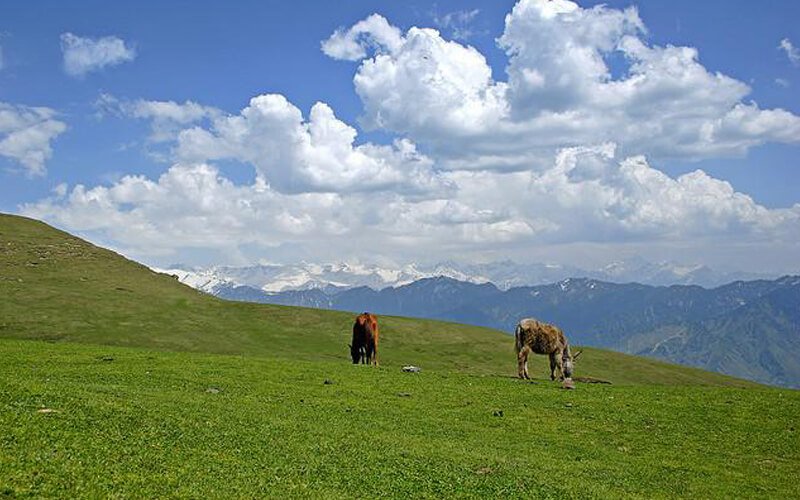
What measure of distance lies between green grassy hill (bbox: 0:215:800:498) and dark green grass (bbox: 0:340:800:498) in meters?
0.08

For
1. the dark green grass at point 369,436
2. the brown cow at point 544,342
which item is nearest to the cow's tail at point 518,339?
the brown cow at point 544,342

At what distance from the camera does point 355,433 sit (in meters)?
23.3

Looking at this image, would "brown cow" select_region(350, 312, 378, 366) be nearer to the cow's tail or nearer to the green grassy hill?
the green grassy hill

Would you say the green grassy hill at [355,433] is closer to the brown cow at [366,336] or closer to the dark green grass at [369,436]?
the dark green grass at [369,436]

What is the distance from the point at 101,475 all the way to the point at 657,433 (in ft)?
72.8

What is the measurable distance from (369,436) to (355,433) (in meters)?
0.66

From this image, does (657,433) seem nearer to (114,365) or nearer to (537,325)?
(537,325)

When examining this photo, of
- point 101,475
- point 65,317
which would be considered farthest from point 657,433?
point 65,317

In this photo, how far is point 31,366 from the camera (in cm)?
3497

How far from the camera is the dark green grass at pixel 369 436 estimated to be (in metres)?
15.6

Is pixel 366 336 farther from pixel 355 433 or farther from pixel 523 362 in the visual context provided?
pixel 355 433

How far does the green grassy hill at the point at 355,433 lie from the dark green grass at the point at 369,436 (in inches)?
3.2

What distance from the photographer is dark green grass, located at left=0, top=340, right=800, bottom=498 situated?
15.6 meters

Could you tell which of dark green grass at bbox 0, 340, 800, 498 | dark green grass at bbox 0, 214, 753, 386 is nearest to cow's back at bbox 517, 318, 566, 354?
dark green grass at bbox 0, 340, 800, 498
